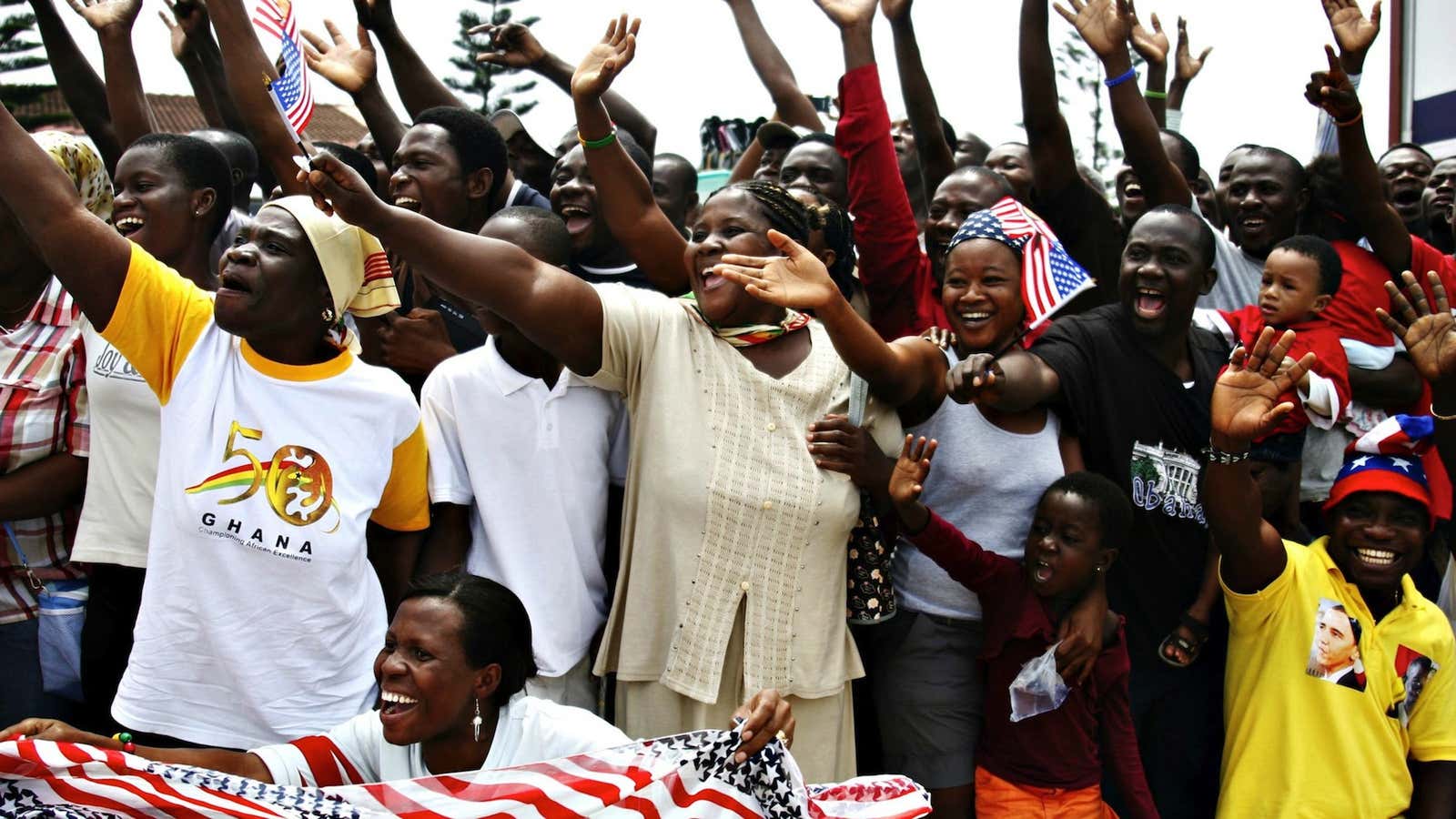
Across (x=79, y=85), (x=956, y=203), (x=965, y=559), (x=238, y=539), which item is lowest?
(x=965, y=559)

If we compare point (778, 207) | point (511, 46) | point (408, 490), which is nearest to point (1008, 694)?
point (778, 207)

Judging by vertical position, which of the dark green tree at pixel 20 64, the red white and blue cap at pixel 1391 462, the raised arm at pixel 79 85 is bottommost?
the red white and blue cap at pixel 1391 462

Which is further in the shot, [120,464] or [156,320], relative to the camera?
[120,464]

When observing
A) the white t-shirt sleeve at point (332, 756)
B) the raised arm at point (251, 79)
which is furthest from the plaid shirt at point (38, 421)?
the white t-shirt sleeve at point (332, 756)

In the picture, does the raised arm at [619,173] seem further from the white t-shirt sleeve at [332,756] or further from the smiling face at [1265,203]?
the smiling face at [1265,203]

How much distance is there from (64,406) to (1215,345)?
11.1 ft

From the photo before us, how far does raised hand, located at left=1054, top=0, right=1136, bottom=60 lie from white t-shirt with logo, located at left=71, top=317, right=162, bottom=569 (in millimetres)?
3593

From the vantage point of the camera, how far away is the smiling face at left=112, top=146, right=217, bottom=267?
12.3ft

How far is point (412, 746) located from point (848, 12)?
9.64ft

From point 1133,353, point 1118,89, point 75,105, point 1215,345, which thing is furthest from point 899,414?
point 75,105

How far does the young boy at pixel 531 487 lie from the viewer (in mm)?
3393

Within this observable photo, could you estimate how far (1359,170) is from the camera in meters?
4.85

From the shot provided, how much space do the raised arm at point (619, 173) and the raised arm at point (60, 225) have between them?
1155 millimetres

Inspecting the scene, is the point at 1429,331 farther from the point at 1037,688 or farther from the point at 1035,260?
the point at 1037,688
